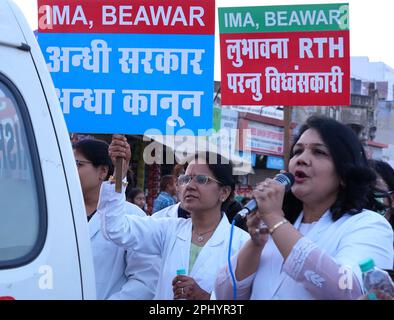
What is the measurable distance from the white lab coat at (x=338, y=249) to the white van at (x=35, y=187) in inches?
29.7

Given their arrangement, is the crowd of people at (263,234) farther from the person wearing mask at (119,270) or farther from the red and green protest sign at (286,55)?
the red and green protest sign at (286,55)

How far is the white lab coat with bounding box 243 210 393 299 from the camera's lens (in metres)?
2.52

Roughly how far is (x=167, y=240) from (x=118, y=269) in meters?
0.33

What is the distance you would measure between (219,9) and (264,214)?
2489 mm

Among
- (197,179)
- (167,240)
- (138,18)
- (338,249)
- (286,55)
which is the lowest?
(167,240)

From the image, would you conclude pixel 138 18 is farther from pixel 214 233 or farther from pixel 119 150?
pixel 214 233

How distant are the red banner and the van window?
82.7 inches

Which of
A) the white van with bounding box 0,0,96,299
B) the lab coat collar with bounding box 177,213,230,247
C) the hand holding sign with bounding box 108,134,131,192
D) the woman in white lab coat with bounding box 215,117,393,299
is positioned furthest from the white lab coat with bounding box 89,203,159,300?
the white van with bounding box 0,0,96,299

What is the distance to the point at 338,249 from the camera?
2592 millimetres

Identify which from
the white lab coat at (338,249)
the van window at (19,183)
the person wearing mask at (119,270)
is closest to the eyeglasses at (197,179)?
the person wearing mask at (119,270)

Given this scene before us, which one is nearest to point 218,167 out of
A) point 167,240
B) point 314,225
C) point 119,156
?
point 167,240

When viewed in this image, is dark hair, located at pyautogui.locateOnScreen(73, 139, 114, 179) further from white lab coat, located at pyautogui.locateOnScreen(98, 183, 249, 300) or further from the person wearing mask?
white lab coat, located at pyautogui.locateOnScreen(98, 183, 249, 300)

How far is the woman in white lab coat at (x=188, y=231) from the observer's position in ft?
11.6
